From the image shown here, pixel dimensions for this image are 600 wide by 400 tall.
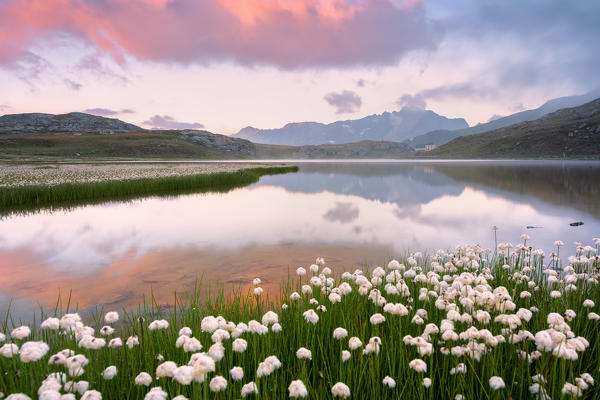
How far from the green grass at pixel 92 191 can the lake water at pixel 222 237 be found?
9.98 feet

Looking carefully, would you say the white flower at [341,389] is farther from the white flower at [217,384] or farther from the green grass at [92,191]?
the green grass at [92,191]

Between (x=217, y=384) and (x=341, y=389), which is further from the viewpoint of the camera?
(x=341, y=389)

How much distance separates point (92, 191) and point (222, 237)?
16037 mm

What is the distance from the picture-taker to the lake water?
905cm

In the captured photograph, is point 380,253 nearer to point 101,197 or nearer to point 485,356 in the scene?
point 485,356

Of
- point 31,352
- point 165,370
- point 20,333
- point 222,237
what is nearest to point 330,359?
point 165,370

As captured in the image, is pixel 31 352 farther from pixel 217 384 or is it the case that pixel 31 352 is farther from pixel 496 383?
pixel 496 383

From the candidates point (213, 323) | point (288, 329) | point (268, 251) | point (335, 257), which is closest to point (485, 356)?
point (288, 329)

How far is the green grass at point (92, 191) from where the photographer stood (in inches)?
811

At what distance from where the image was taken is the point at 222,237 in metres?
14.4

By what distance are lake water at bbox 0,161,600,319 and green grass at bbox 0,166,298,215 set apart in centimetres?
304

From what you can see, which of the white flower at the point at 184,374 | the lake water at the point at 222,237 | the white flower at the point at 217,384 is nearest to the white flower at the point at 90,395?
the white flower at the point at 184,374

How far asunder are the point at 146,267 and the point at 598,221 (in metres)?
20.3

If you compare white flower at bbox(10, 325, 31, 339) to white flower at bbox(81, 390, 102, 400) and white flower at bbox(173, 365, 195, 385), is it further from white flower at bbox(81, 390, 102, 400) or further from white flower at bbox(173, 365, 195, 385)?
white flower at bbox(173, 365, 195, 385)
